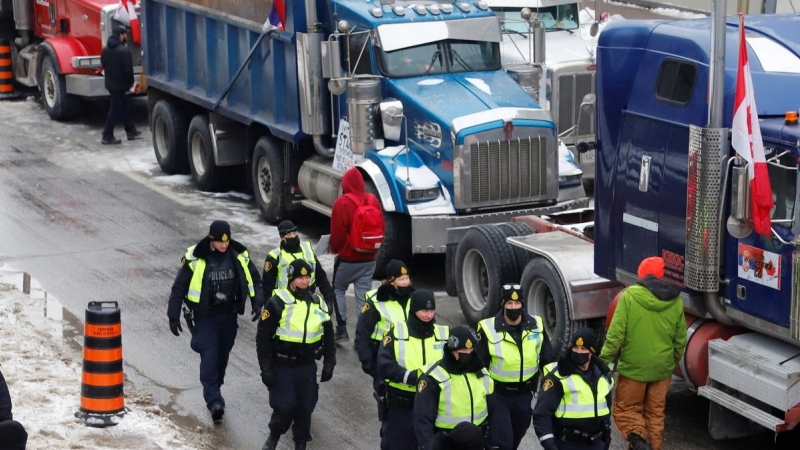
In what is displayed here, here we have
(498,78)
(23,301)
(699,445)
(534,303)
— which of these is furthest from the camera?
(498,78)

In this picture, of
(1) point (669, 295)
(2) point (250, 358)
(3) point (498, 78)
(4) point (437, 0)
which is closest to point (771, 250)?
(1) point (669, 295)

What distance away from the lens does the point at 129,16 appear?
21.0 meters

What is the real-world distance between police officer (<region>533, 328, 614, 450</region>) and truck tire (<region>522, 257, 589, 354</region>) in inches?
112

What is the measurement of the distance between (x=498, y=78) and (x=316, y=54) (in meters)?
1.96

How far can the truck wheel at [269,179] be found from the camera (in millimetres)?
16328

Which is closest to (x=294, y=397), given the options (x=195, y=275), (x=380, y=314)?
(x=380, y=314)

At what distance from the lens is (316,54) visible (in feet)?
49.8

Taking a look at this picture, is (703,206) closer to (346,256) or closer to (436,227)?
(346,256)

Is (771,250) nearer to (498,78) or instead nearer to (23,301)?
(498,78)

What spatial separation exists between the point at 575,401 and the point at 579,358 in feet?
0.82

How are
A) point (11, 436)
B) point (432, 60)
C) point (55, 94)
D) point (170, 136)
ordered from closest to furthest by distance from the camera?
1. point (11, 436)
2. point (432, 60)
3. point (170, 136)
4. point (55, 94)

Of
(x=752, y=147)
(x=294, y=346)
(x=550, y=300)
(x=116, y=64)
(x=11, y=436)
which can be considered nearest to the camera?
(x=11, y=436)

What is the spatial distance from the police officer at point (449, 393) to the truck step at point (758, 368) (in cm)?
238

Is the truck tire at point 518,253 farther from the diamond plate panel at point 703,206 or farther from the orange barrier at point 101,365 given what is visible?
the orange barrier at point 101,365
